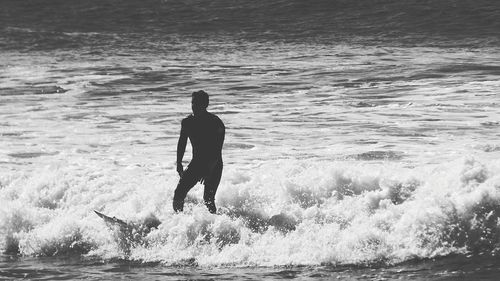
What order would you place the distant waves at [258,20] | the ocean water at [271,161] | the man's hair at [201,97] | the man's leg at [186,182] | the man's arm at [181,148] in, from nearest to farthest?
the ocean water at [271,161], the man's hair at [201,97], the man's arm at [181,148], the man's leg at [186,182], the distant waves at [258,20]

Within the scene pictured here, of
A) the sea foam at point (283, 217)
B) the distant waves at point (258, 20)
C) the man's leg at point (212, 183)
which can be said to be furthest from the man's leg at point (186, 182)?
the distant waves at point (258, 20)

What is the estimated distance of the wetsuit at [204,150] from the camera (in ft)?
31.7

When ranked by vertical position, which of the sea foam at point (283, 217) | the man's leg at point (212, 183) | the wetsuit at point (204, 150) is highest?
the wetsuit at point (204, 150)

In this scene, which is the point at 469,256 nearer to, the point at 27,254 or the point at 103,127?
the point at 27,254

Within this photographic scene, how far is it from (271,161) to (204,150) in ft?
11.2

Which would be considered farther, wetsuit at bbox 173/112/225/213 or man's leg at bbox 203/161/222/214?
man's leg at bbox 203/161/222/214

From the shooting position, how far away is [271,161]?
1305 centimetres

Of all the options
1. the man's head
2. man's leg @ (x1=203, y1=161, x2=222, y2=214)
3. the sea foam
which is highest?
the man's head

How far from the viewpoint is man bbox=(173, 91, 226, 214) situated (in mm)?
9625

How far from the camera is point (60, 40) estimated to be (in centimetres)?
3366

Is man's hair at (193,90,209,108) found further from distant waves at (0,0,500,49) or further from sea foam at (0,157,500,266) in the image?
distant waves at (0,0,500,49)

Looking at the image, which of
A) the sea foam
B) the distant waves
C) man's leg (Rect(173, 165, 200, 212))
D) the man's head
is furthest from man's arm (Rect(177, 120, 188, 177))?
the distant waves

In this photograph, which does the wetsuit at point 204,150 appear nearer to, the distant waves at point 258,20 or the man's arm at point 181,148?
the man's arm at point 181,148

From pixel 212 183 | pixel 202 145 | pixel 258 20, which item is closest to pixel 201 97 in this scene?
pixel 202 145
